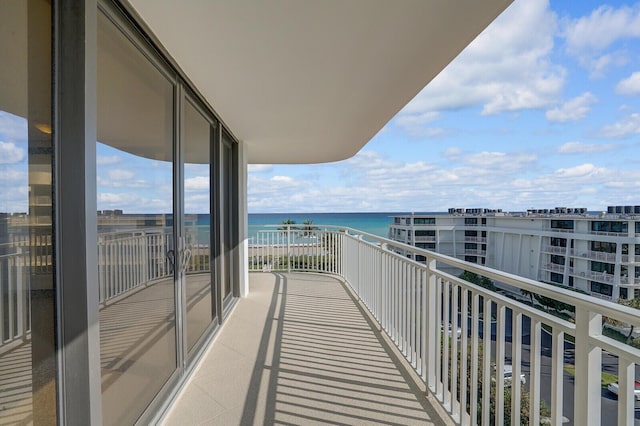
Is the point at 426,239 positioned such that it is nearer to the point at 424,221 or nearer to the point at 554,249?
the point at 424,221

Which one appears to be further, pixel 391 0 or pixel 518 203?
pixel 518 203

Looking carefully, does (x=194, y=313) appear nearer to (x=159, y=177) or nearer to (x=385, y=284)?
(x=159, y=177)

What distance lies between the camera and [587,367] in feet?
3.51

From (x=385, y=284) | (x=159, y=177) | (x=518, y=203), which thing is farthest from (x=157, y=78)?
(x=518, y=203)

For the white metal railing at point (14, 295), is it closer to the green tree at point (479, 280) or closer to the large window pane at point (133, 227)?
the large window pane at point (133, 227)

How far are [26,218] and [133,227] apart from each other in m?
0.72

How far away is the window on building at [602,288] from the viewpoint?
25.6ft

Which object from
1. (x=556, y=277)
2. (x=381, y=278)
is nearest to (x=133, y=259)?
(x=381, y=278)

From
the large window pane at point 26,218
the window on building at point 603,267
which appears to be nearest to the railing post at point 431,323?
the large window pane at point 26,218

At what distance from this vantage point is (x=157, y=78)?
2.17m

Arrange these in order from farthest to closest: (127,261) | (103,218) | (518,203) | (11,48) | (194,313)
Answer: (518,203), (194,313), (127,261), (103,218), (11,48)

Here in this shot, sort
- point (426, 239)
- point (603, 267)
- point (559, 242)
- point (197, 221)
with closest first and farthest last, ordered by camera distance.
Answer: point (197, 221) < point (603, 267) < point (559, 242) < point (426, 239)

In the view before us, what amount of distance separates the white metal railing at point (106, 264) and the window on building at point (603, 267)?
869 cm

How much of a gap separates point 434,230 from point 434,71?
11145mm
